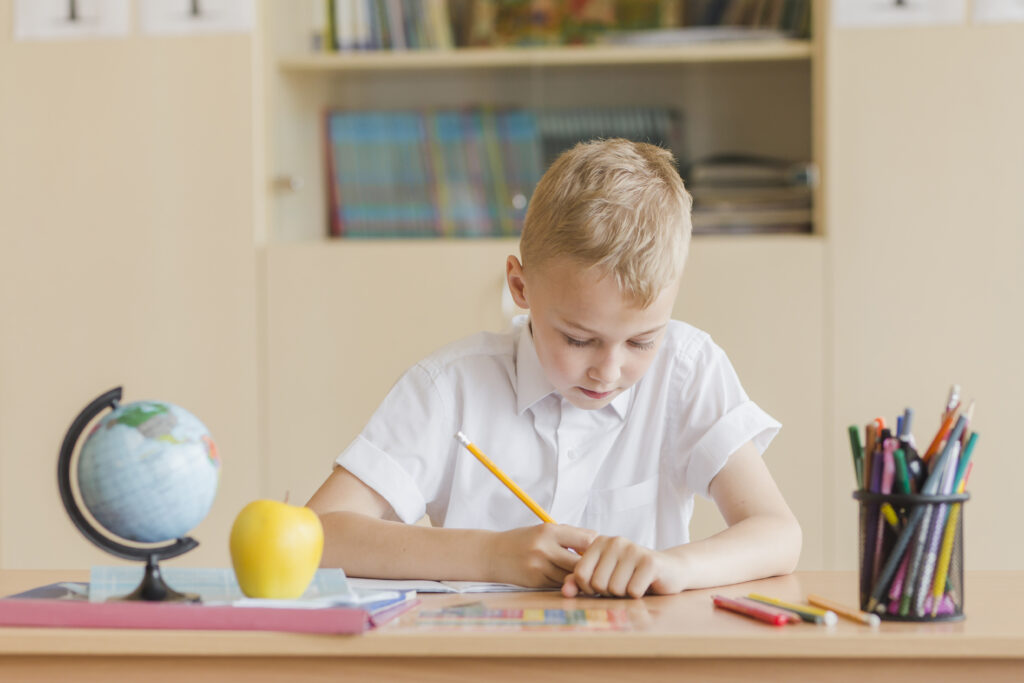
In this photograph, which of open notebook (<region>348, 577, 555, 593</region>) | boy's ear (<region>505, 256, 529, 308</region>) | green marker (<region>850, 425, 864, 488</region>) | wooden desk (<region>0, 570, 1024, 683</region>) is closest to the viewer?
wooden desk (<region>0, 570, 1024, 683</region>)

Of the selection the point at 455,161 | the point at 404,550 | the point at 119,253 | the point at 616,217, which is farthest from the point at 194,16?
the point at 404,550

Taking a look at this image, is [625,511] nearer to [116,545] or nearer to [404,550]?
[404,550]

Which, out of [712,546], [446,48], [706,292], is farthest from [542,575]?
[446,48]

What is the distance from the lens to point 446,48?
2.48 metres

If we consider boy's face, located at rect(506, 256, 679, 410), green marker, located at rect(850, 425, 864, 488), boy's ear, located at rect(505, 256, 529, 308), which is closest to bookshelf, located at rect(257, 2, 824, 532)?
boy's ear, located at rect(505, 256, 529, 308)

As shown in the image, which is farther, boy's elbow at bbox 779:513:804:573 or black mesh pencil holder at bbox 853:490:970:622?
boy's elbow at bbox 779:513:804:573

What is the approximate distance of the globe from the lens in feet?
2.68

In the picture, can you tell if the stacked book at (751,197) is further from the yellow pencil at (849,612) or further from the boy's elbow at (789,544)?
the yellow pencil at (849,612)

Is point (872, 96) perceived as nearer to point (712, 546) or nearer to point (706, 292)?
point (706, 292)

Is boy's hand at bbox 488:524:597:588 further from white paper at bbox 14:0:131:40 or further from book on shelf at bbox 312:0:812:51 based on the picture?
white paper at bbox 14:0:131:40

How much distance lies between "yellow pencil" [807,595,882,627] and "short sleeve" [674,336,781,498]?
39cm

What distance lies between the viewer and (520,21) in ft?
8.21

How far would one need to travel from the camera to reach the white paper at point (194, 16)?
230cm

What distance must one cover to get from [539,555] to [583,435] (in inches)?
14.8
